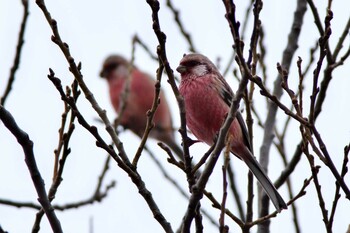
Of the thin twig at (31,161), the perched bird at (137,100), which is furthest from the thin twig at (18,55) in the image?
the perched bird at (137,100)

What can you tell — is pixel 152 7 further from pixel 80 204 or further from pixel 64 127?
pixel 80 204

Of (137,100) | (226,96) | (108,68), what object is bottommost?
(226,96)

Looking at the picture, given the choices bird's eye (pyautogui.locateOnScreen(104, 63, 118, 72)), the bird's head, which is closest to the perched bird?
bird's eye (pyautogui.locateOnScreen(104, 63, 118, 72))

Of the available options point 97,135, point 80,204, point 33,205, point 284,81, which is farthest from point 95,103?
point 80,204

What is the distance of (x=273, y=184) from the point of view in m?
4.47

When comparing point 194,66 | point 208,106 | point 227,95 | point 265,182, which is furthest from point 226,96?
point 265,182

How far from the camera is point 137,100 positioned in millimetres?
11945

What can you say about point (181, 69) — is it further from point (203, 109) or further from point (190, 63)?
point (203, 109)

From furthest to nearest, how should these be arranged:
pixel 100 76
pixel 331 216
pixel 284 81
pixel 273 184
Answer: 1. pixel 100 76
2. pixel 273 184
3. pixel 284 81
4. pixel 331 216

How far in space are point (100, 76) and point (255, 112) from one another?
7905mm

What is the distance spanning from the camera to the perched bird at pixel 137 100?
11.4 metres

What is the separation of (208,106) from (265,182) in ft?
3.01

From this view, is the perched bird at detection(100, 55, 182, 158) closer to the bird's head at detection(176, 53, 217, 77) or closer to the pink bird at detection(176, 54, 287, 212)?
the bird's head at detection(176, 53, 217, 77)

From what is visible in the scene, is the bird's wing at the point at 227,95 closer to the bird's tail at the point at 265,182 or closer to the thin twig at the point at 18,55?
the bird's tail at the point at 265,182
